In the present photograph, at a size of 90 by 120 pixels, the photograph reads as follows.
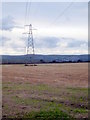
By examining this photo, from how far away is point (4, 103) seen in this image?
13883 mm

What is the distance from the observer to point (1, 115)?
11070mm

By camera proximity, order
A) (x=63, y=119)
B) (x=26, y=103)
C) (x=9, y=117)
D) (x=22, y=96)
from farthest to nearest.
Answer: (x=22, y=96)
(x=26, y=103)
(x=9, y=117)
(x=63, y=119)

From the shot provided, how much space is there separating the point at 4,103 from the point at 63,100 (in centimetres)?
280

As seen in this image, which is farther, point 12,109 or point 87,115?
point 12,109

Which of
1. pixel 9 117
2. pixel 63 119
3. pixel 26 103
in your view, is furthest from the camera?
pixel 26 103

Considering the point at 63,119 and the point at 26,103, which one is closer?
the point at 63,119

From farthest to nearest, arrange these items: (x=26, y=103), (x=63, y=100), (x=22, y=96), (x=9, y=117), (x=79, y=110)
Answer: (x=22, y=96)
(x=63, y=100)
(x=26, y=103)
(x=79, y=110)
(x=9, y=117)

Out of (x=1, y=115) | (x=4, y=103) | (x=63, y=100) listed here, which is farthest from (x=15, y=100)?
(x=1, y=115)

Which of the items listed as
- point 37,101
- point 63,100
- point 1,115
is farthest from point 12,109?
point 63,100

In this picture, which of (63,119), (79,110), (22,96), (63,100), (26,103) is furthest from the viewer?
(22,96)

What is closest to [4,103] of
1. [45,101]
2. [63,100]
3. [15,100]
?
[15,100]

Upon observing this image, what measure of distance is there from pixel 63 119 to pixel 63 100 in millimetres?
4703

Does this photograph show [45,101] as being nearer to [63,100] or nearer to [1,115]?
[63,100]

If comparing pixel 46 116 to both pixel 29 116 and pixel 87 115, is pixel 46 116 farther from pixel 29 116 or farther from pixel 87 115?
pixel 87 115
